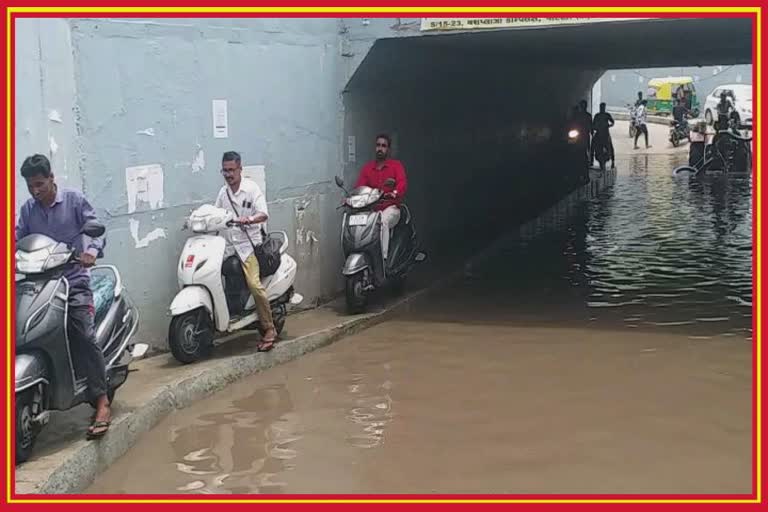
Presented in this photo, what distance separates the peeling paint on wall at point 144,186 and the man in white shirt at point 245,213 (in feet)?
1.59

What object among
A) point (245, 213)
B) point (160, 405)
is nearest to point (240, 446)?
point (160, 405)

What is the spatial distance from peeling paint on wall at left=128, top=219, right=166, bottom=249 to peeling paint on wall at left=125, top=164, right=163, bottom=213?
0.11 m

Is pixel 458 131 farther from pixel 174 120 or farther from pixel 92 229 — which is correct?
pixel 92 229

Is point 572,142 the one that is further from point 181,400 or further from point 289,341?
point 181,400

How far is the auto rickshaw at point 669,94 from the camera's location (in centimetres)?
3822

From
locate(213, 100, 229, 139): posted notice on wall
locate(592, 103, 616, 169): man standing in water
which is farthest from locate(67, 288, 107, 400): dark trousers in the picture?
locate(592, 103, 616, 169): man standing in water

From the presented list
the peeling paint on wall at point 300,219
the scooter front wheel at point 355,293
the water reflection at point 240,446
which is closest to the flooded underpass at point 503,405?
the water reflection at point 240,446

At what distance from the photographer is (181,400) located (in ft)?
20.2

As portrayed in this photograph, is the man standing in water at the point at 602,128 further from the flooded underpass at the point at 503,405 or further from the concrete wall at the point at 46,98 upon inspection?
the concrete wall at the point at 46,98

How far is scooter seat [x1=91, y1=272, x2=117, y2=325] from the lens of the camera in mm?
5285

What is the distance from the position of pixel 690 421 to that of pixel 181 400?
Result: 135 inches

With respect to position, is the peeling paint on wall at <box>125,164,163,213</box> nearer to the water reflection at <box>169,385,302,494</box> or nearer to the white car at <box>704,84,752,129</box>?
the water reflection at <box>169,385,302,494</box>

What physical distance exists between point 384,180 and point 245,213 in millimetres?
2248

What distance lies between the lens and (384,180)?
8969 mm
